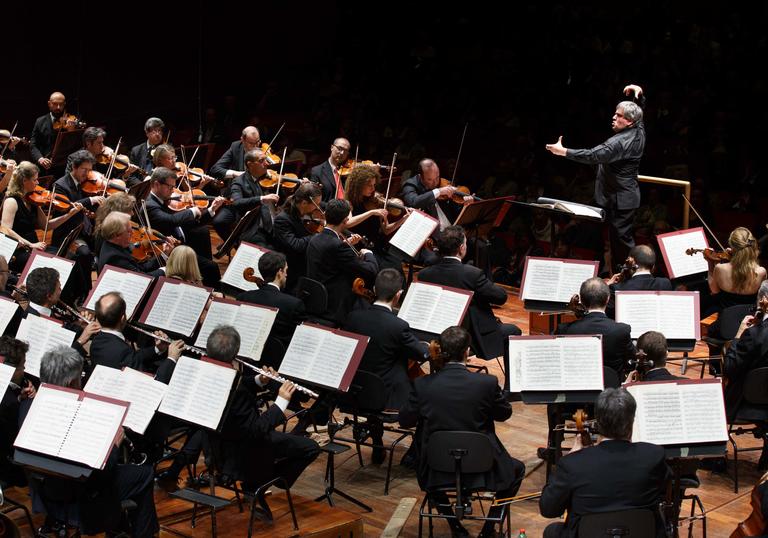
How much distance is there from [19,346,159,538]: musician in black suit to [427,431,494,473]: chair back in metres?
1.38

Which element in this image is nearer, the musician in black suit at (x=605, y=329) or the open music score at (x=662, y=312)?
the musician in black suit at (x=605, y=329)

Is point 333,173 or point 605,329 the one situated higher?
point 333,173

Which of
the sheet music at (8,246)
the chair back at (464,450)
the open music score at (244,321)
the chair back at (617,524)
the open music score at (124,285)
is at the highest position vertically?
the sheet music at (8,246)

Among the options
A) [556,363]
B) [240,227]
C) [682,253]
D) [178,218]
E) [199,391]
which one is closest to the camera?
[199,391]

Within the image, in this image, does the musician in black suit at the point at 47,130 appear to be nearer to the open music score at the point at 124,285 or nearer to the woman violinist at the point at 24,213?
the woman violinist at the point at 24,213

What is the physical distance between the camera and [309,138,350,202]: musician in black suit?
29.8ft

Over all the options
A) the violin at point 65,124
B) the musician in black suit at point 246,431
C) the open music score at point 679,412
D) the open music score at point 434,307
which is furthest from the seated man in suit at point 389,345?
the violin at point 65,124

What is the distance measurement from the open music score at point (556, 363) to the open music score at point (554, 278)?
51.8 inches

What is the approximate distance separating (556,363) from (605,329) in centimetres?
67

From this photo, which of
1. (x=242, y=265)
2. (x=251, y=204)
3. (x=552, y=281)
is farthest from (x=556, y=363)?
(x=251, y=204)

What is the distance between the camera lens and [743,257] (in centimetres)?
714

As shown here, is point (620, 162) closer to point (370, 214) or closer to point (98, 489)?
point (370, 214)

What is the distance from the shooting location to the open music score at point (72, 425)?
14.9 feet

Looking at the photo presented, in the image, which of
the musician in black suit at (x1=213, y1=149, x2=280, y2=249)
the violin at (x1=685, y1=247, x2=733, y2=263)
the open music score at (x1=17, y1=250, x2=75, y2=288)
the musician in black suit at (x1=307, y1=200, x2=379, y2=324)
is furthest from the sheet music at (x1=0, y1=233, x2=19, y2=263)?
the violin at (x1=685, y1=247, x2=733, y2=263)
